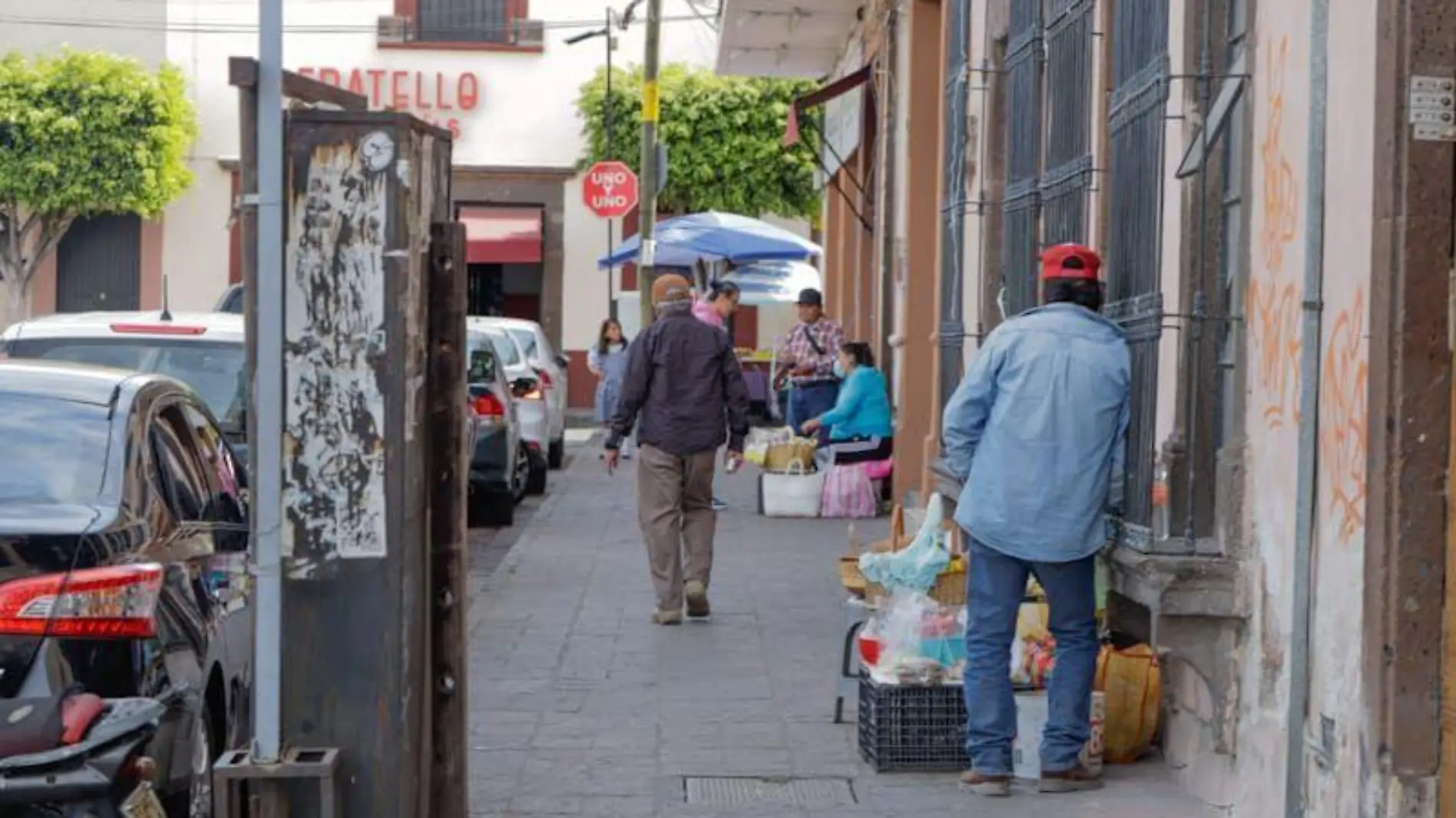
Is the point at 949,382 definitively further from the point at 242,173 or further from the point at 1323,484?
the point at 242,173

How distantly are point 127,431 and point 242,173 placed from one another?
1.54m

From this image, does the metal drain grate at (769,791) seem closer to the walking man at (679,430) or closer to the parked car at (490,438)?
the walking man at (679,430)

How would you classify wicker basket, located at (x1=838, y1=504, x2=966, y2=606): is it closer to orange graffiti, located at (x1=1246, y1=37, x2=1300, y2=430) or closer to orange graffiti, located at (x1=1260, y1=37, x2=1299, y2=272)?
orange graffiti, located at (x1=1246, y1=37, x2=1300, y2=430)

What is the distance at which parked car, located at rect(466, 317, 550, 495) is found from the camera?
2042 cm

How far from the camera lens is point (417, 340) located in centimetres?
550

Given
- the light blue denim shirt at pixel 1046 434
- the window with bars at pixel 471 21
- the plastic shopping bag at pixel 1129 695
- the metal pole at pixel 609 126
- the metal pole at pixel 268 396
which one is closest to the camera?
the metal pole at pixel 268 396

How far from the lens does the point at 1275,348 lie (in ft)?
21.5

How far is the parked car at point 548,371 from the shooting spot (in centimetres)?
2277

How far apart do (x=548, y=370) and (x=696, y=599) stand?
459 inches

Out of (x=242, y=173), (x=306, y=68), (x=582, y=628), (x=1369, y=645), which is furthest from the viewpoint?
(x=306, y=68)

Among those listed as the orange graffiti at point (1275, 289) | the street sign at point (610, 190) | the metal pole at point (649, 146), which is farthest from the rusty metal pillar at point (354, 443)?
the street sign at point (610, 190)

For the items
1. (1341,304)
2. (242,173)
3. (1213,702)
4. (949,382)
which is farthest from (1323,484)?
(949,382)

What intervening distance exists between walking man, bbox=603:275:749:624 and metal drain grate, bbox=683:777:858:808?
375 cm

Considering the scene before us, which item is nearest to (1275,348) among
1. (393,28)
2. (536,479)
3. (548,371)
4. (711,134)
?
(536,479)
